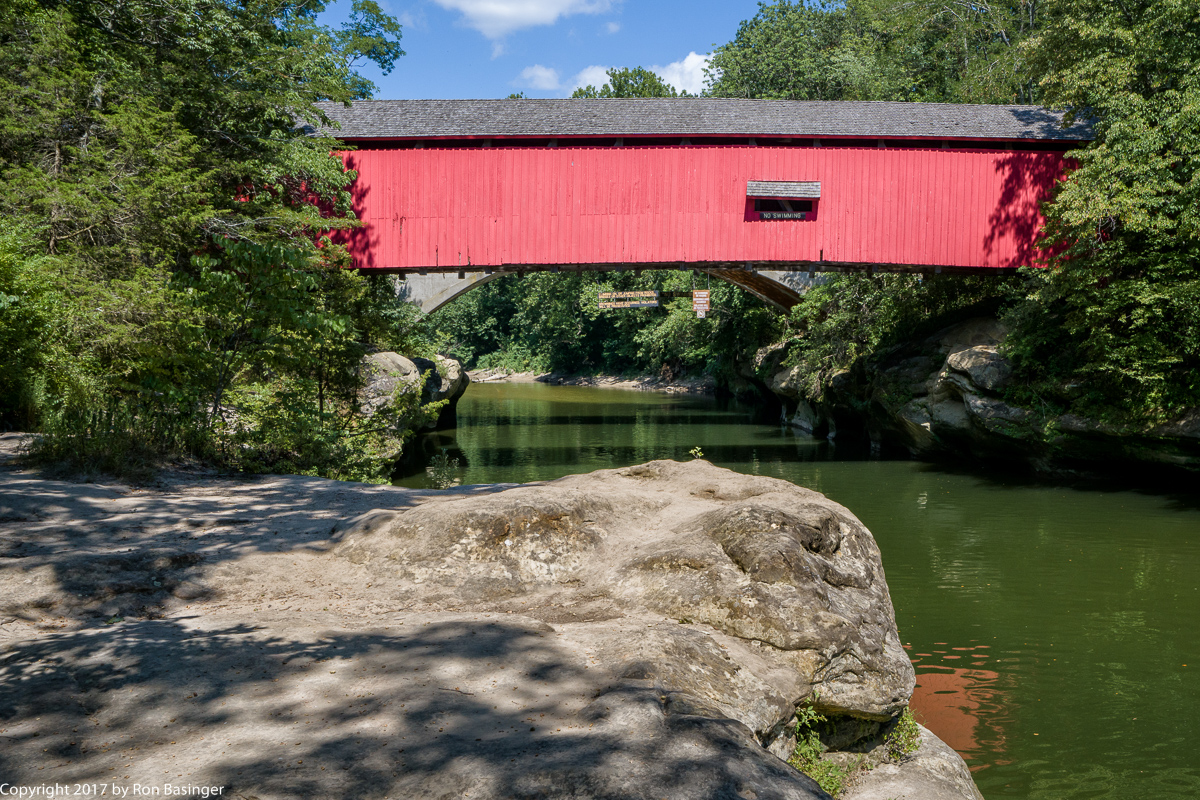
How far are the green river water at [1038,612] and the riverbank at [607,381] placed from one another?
2247cm

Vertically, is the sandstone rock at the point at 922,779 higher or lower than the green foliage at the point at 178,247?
lower

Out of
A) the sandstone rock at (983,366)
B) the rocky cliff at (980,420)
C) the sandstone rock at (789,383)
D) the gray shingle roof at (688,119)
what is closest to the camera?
the rocky cliff at (980,420)

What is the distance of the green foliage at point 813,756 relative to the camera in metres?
3.94

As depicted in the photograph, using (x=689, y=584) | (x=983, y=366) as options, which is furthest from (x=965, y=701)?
(x=983, y=366)

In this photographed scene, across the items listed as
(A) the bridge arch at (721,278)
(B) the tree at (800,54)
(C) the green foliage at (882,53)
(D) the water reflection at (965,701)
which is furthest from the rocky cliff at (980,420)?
(B) the tree at (800,54)

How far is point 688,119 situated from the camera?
651 inches

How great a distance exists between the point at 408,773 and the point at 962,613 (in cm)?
720

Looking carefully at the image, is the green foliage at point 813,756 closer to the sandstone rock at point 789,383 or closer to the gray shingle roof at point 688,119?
the gray shingle roof at point 688,119

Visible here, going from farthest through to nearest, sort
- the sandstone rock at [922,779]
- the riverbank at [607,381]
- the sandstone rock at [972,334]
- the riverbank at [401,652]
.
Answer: the riverbank at [607,381] → the sandstone rock at [972,334] → the sandstone rock at [922,779] → the riverbank at [401,652]

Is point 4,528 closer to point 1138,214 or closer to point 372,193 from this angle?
point 372,193

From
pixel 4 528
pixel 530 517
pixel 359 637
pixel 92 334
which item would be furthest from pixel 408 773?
pixel 92 334

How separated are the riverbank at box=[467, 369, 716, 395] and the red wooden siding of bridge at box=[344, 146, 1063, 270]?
75.7 ft

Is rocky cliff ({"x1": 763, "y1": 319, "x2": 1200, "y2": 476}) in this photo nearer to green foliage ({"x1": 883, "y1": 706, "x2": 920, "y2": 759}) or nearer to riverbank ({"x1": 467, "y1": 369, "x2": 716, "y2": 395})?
green foliage ({"x1": 883, "y1": 706, "x2": 920, "y2": 759})

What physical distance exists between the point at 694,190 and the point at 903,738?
514 inches
